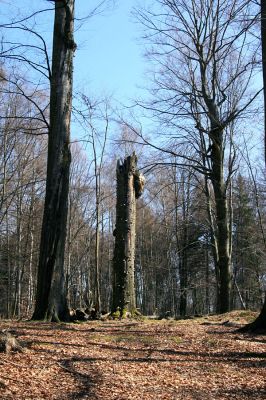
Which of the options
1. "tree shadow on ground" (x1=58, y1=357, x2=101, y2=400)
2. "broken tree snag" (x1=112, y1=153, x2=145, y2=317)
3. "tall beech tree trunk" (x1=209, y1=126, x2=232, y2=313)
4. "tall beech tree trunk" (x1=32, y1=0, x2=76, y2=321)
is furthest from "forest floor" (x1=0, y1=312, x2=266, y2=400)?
"tall beech tree trunk" (x1=209, y1=126, x2=232, y2=313)

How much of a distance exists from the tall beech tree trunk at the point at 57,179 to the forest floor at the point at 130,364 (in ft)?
2.40

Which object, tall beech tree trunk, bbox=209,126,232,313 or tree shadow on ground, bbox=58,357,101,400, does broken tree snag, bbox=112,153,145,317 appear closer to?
tall beech tree trunk, bbox=209,126,232,313

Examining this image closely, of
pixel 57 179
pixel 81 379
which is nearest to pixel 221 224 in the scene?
pixel 57 179

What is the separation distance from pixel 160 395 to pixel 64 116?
6.24 metres

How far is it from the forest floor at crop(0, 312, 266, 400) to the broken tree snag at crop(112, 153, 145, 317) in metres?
2.68

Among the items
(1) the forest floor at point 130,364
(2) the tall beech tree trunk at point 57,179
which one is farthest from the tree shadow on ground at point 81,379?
(2) the tall beech tree trunk at point 57,179

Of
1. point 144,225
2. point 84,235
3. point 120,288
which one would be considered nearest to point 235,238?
point 144,225

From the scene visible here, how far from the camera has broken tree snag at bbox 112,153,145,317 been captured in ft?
35.4

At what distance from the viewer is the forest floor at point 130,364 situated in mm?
4316

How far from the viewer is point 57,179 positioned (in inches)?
355

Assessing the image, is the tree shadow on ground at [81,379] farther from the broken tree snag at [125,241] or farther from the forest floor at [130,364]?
the broken tree snag at [125,241]

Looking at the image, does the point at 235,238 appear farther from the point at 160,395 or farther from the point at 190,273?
the point at 160,395

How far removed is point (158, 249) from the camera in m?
38.8

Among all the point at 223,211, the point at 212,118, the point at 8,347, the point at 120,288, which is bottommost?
the point at 8,347
